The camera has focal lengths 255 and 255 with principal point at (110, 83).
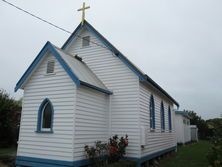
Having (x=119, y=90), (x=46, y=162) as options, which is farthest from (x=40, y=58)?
(x=46, y=162)

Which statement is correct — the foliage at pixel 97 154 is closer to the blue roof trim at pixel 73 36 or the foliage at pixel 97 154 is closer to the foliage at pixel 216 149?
the foliage at pixel 216 149

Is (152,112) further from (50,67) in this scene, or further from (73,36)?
(50,67)

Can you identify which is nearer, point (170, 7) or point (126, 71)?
point (126, 71)

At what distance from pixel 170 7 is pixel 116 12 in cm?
321

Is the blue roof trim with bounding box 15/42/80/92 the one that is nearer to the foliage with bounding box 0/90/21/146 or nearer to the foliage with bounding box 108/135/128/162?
the foliage with bounding box 108/135/128/162

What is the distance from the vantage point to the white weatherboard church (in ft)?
35.8

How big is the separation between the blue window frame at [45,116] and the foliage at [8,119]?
10.6 meters

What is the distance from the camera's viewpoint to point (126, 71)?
13.9m

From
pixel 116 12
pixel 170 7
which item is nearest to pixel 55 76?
pixel 116 12

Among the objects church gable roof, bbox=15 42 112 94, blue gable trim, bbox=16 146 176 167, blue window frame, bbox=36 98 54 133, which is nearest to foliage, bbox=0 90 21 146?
church gable roof, bbox=15 42 112 94

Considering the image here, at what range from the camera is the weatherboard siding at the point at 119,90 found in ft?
42.9

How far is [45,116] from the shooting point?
1170cm

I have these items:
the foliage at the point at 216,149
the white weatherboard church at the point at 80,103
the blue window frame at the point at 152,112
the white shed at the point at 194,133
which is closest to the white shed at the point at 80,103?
the white weatherboard church at the point at 80,103

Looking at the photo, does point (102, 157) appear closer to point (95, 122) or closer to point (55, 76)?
point (95, 122)
